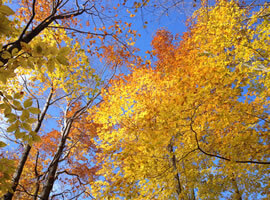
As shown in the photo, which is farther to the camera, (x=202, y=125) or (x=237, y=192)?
(x=237, y=192)

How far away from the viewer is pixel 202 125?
5.00 metres

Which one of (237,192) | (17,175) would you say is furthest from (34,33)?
(237,192)

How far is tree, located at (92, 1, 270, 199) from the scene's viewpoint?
434 centimetres

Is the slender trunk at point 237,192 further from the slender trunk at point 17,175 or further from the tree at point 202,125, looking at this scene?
the slender trunk at point 17,175

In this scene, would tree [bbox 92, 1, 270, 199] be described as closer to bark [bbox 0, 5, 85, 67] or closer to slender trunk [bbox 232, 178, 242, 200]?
slender trunk [bbox 232, 178, 242, 200]

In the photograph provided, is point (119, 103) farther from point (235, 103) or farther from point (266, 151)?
point (266, 151)

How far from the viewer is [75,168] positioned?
10227mm

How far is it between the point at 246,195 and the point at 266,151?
3565mm

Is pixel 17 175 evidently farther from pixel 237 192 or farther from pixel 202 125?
pixel 237 192

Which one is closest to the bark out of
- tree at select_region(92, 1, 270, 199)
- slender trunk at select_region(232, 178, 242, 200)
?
tree at select_region(92, 1, 270, 199)

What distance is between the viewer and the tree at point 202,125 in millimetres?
4340

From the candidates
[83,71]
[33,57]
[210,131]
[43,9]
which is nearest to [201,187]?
[210,131]

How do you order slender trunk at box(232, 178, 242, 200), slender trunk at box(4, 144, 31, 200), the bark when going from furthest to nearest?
slender trunk at box(232, 178, 242, 200)
slender trunk at box(4, 144, 31, 200)
the bark

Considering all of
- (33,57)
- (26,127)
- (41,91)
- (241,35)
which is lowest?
(26,127)
